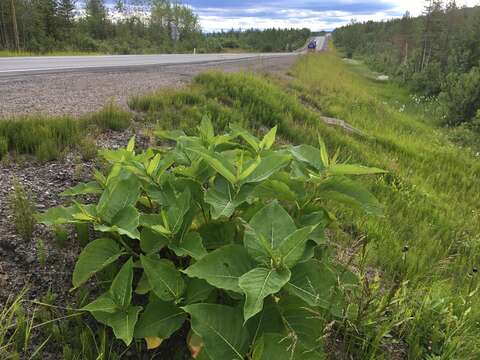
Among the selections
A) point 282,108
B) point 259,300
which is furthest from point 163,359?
point 282,108

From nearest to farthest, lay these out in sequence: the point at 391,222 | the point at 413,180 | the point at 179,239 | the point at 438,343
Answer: the point at 179,239 < the point at 438,343 < the point at 391,222 < the point at 413,180

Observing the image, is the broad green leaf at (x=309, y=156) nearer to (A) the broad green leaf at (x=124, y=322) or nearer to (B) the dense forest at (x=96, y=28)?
(A) the broad green leaf at (x=124, y=322)

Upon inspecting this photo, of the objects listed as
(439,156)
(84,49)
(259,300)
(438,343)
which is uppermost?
(84,49)

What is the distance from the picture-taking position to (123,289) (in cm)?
157

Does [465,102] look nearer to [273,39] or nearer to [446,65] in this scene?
[446,65]

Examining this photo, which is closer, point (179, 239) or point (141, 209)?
point (179, 239)

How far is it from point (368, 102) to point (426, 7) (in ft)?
141

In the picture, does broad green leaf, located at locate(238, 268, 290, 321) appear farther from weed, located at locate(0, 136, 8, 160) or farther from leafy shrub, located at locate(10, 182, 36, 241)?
weed, located at locate(0, 136, 8, 160)

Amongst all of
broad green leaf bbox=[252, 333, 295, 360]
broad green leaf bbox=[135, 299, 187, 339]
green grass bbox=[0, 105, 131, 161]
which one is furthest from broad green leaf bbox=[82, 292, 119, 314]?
green grass bbox=[0, 105, 131, 161]

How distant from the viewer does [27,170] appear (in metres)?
2.91

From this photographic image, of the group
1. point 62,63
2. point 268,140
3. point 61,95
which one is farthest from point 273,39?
point 268,140

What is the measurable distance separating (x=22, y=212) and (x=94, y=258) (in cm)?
91

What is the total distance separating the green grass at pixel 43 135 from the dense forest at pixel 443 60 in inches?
633

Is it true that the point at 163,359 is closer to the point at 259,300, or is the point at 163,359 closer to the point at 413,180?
the point at 259,300
